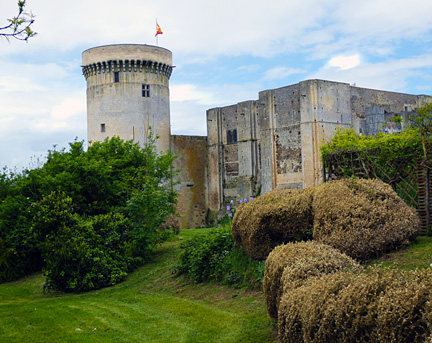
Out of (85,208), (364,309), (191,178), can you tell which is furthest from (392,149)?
(191,178)

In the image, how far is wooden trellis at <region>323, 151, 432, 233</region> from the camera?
45.6 feet

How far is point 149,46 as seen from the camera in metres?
40.6

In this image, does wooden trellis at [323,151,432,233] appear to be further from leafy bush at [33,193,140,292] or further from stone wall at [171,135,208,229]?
stone wall at [171,135,208,229]

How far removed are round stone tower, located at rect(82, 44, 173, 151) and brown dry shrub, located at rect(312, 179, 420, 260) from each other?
29.2 m

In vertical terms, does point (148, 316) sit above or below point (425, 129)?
below

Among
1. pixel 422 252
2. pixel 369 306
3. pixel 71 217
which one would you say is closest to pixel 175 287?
pixel 71 217

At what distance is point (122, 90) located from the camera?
40.2m

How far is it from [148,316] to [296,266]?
471 cm

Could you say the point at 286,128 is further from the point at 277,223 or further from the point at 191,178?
the point at 277,223

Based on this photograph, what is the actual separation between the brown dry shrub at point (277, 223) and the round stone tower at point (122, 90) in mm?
27549

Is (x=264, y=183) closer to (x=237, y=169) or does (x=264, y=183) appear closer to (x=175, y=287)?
(x=237, y=169)

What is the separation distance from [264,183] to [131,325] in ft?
91.0

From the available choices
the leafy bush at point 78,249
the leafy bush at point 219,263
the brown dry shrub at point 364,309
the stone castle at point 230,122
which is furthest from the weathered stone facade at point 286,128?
the brown dry shrub at point 364,309

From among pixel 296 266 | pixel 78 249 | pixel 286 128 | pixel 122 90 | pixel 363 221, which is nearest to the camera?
pixel 296 266
